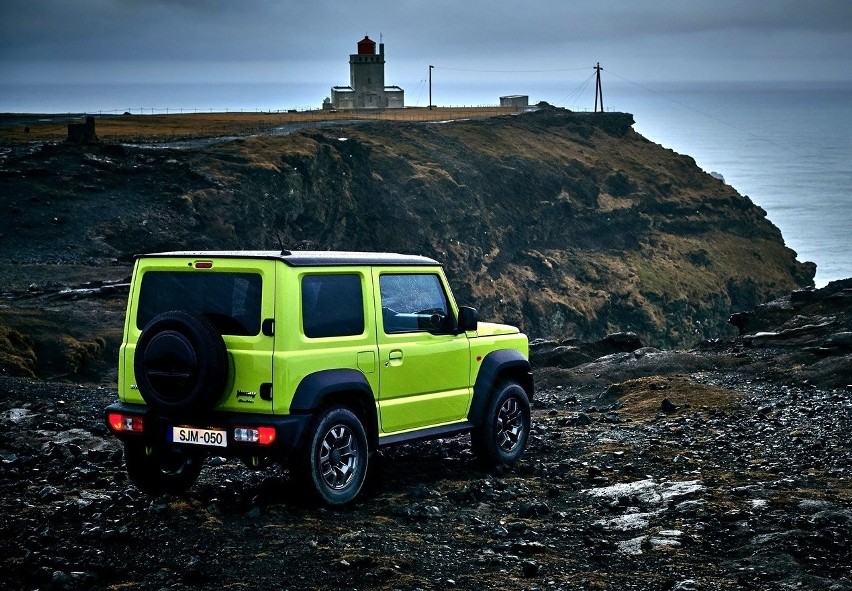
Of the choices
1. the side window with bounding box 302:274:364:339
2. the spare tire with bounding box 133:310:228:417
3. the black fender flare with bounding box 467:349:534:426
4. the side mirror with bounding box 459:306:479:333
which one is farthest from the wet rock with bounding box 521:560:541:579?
the black fender flare with bounding box 467:349:534:426

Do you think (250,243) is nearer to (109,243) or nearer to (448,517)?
(109,243)

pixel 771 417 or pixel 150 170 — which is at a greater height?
pixel 150 170

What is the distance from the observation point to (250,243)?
184 ft

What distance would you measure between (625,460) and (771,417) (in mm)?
4739

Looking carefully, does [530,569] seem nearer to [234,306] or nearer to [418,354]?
[418,354]

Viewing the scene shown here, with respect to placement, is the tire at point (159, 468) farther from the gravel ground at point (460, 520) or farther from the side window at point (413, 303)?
the side window at point (413, 303)

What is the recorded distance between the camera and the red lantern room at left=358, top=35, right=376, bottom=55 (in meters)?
127

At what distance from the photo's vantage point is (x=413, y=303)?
460 inches

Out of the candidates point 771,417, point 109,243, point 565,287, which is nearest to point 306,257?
point 771,417

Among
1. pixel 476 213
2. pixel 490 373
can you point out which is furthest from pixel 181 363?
pixel 476 213

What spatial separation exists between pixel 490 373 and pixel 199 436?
380 cm

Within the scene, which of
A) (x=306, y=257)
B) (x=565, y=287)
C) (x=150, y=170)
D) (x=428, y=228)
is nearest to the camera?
(x=306, y=257)

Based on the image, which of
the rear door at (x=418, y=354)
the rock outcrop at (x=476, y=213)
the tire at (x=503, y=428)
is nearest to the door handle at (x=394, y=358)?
the rear door at (x=418, y=354)

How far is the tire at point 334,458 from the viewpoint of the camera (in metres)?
10.0
